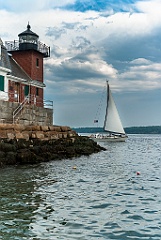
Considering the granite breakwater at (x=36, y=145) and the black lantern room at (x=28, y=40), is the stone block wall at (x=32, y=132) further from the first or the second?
the black lantern room at (x=28, y=40)

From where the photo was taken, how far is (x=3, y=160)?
2039 centimetres

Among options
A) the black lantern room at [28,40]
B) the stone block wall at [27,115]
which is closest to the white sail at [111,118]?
the black lantern room at [28,40]

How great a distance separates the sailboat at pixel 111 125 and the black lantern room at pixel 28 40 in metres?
30.8

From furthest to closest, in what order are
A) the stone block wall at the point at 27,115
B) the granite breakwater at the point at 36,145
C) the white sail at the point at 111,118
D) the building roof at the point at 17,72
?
the white sail at the point at 111,118 → the building roof at the point at 17,72 → the stone block wall at the point at 27,115 → the granite breakwater at the point at 36,145

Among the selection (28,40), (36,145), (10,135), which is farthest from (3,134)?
(28,40)

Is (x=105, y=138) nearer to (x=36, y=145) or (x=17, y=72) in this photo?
(x=17, y=72)

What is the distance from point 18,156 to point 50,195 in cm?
925

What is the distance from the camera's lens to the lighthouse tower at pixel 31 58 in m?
38.6

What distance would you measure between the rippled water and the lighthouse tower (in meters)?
21.6

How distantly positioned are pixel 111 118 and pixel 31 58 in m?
32.3

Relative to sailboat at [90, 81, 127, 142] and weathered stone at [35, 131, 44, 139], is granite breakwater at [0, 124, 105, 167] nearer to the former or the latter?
weathered stone at [35, 131, 44, 139]

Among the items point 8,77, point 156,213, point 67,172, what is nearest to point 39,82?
point 8,77

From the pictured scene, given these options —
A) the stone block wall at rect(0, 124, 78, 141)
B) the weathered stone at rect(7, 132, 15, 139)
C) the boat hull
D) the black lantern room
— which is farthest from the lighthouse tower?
the boat hull

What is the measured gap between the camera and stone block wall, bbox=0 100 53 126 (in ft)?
88.2
